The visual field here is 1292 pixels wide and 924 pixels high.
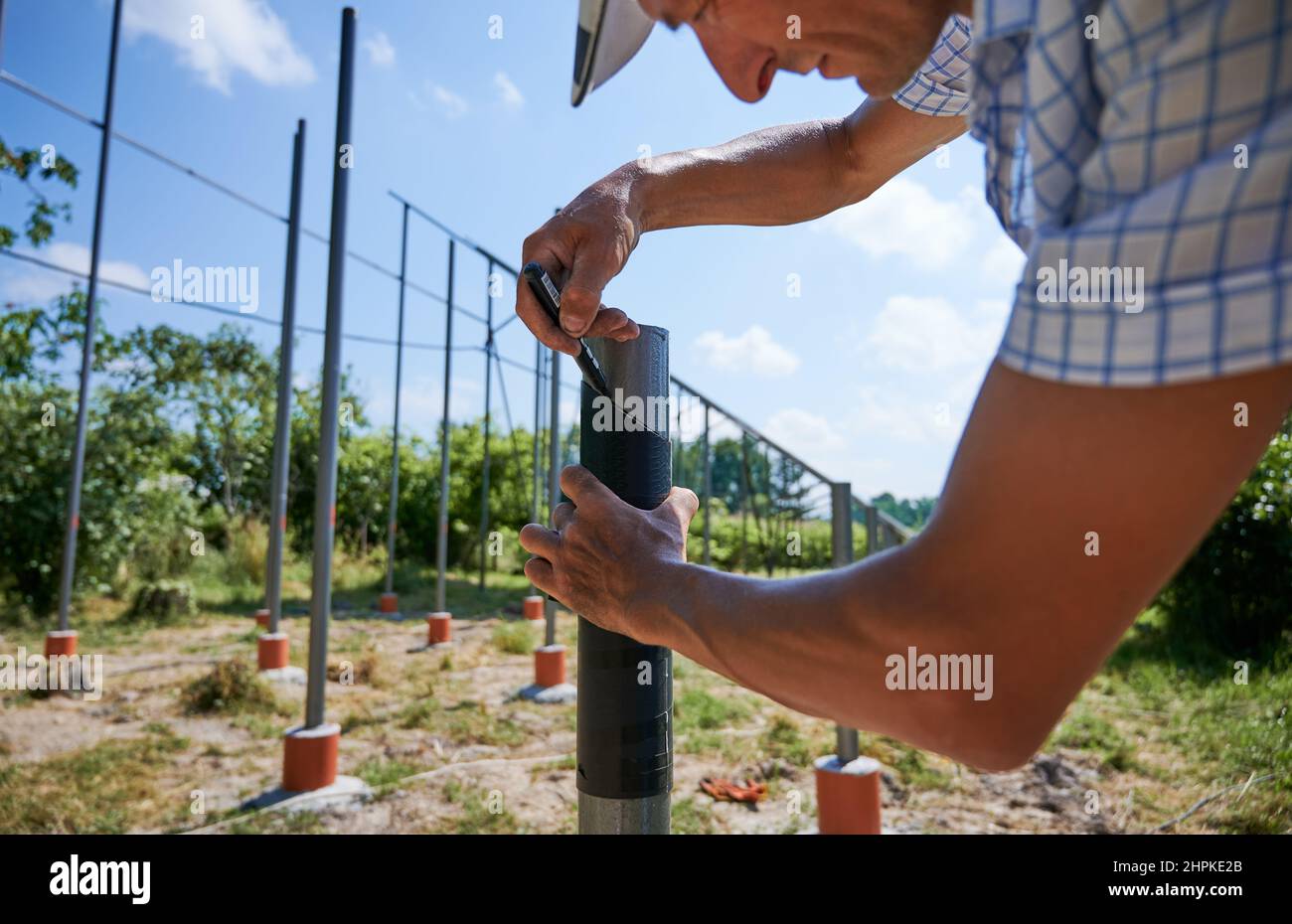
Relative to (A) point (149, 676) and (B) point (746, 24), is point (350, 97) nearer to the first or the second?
(B) point (746, 24)

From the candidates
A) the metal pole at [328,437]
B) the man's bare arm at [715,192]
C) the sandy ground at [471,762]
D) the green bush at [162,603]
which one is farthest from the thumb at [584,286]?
the green bush at [162,603]

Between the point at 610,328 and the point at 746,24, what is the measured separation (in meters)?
0.33

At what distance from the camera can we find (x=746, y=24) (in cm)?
67

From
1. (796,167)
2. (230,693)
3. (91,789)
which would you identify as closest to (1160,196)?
(796,167)

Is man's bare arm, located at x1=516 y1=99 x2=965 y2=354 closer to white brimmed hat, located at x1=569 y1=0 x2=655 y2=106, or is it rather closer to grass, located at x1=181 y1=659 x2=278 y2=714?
white brimmed hat, located at x1=569 y1=0 x2=655 y2=106

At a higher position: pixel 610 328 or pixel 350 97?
pixel 350 97

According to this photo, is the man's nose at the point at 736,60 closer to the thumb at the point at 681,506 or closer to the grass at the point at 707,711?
the thumb at the point at 681,506

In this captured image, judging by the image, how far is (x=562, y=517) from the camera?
83cm

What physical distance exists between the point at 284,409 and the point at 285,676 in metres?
1.68

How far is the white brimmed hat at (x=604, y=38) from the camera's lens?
0.86 m
